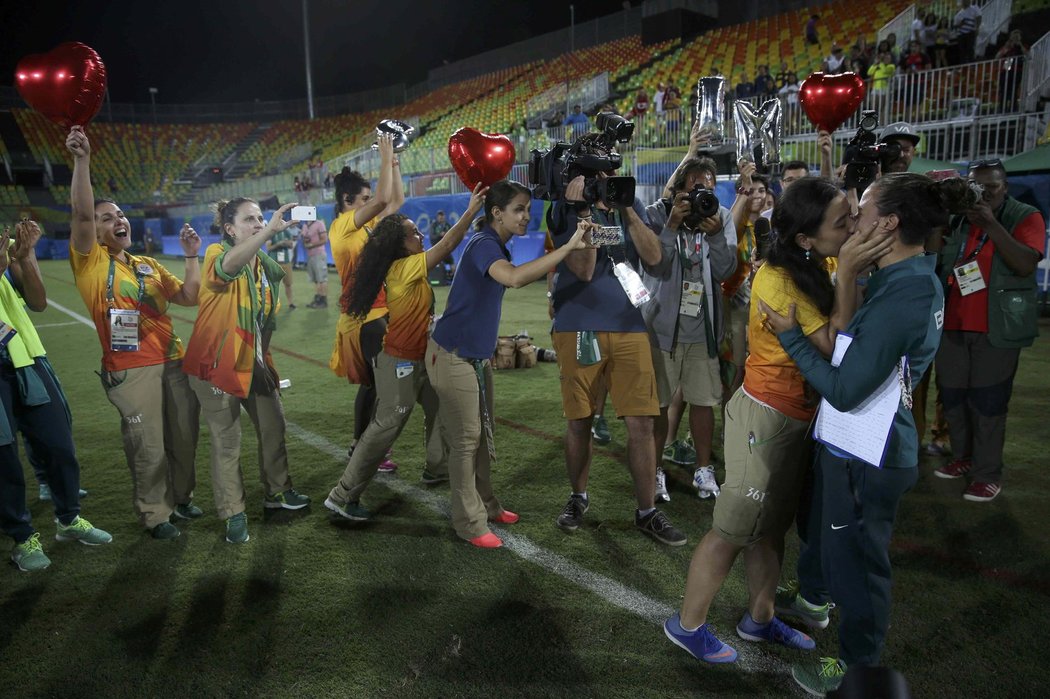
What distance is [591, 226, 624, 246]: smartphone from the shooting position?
280 cm

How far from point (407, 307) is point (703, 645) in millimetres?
2185

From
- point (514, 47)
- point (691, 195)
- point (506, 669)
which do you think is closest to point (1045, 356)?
point (691, 195)

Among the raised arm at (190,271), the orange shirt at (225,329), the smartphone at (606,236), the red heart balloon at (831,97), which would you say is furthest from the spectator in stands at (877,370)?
the raised arm at (190,271)

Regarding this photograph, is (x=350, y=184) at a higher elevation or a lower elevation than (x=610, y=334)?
higher

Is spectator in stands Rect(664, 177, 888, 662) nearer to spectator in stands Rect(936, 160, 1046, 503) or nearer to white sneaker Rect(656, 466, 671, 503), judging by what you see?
white sneaker Rect(656, 466, 671, 503)

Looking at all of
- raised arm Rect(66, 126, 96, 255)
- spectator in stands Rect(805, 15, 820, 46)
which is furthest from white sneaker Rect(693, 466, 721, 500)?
spectator in stands Rect(805, 15, 820, 46)

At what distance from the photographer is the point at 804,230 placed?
7.00ft

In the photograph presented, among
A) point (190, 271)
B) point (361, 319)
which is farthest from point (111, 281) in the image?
point (361, 319)

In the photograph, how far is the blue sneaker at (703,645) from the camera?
2.45 metres

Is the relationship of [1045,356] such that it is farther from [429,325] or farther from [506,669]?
[506,669]

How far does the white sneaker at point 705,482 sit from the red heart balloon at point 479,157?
2.08 metres

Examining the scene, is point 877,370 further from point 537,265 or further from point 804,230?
point 537,265

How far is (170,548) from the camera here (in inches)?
138

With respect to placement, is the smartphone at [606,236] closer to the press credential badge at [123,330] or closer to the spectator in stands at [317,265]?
the press credential badge at [123,330]
